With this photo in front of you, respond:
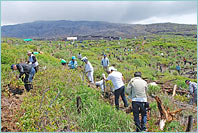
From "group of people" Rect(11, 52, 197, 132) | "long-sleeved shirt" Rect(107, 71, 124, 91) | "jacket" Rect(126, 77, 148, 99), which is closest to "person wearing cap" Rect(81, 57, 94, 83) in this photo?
"group of people" Rect(11, 52, 197, 132)

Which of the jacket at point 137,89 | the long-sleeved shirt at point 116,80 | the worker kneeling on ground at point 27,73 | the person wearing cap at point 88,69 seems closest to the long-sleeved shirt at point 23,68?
the worker kneeling on ground at point 27,73

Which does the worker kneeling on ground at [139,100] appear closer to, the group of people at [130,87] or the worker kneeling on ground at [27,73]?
the group of people at [130,87]

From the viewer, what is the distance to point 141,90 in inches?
155

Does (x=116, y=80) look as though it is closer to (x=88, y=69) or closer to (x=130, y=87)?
(x=130, y=87)

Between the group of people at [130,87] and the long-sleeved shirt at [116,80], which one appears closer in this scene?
the group of people at [130,87]

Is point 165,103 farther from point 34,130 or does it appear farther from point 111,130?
point 34,130

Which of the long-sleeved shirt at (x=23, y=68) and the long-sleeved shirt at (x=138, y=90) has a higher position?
the long-sleeved shirt at (x=23, y=68)

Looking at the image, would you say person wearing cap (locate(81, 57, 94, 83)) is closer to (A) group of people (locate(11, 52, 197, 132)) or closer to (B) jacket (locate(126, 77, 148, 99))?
(A) group of people (locate(11, 52, 197, 132))

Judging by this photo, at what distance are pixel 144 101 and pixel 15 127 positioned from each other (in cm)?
288

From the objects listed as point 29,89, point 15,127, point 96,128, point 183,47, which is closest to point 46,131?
point 15,127

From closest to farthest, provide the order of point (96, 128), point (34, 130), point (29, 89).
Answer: point (34, 130) < point (96, 128) < point (29, 89)

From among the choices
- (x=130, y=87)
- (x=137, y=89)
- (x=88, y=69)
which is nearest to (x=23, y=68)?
(x=88, y=69)

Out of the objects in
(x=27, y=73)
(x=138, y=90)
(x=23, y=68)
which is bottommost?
(x=138, y=90)

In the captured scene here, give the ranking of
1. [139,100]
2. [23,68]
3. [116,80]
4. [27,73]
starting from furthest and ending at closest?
[27,73] → [23,68] → [116,80] → [139,100]
